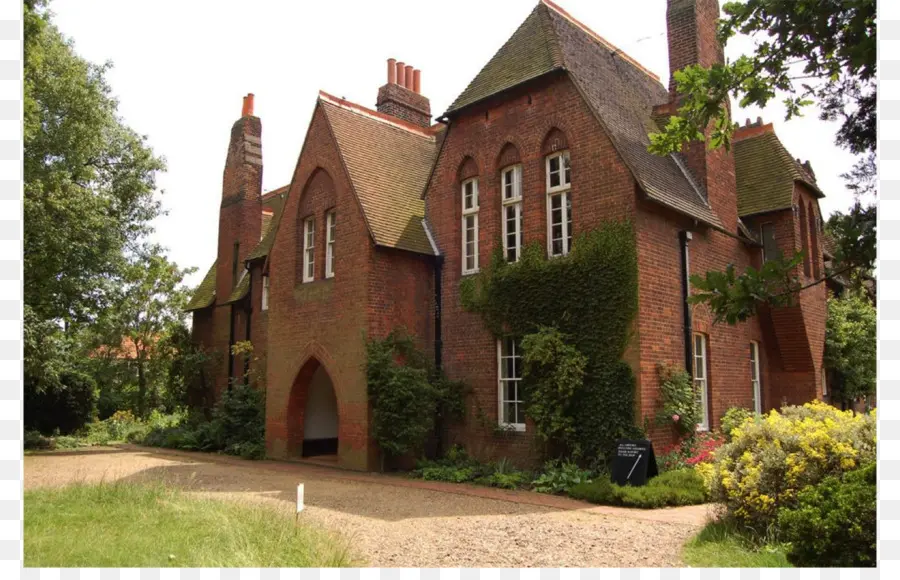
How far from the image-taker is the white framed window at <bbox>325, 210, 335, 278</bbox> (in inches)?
719

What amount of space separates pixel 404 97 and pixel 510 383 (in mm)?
11668

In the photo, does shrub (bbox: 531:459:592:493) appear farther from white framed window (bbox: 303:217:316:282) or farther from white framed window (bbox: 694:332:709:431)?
white framed window (bbox: 303:217:316:282)

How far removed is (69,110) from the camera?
2192cm

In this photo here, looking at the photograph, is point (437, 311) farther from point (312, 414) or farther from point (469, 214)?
point (312, 414)

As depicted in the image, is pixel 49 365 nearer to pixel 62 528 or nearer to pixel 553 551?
pixel 62 528

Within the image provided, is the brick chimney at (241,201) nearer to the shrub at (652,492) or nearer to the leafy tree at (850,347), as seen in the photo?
the shrub at (652,492)

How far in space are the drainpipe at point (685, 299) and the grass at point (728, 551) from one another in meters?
6.09

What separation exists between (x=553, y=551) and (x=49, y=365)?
1651 cm

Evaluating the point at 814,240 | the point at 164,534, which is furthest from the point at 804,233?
the point at 164,534

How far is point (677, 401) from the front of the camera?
13922 mm

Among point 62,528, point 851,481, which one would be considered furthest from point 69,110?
point 851,481

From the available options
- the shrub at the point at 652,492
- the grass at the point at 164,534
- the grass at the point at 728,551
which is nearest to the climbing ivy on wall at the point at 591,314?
the shrub at the point at 652,492

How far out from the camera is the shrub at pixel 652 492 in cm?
1145

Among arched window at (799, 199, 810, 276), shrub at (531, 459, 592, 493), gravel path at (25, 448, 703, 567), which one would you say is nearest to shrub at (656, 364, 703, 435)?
shrub at (531, 459, 592, 493)
